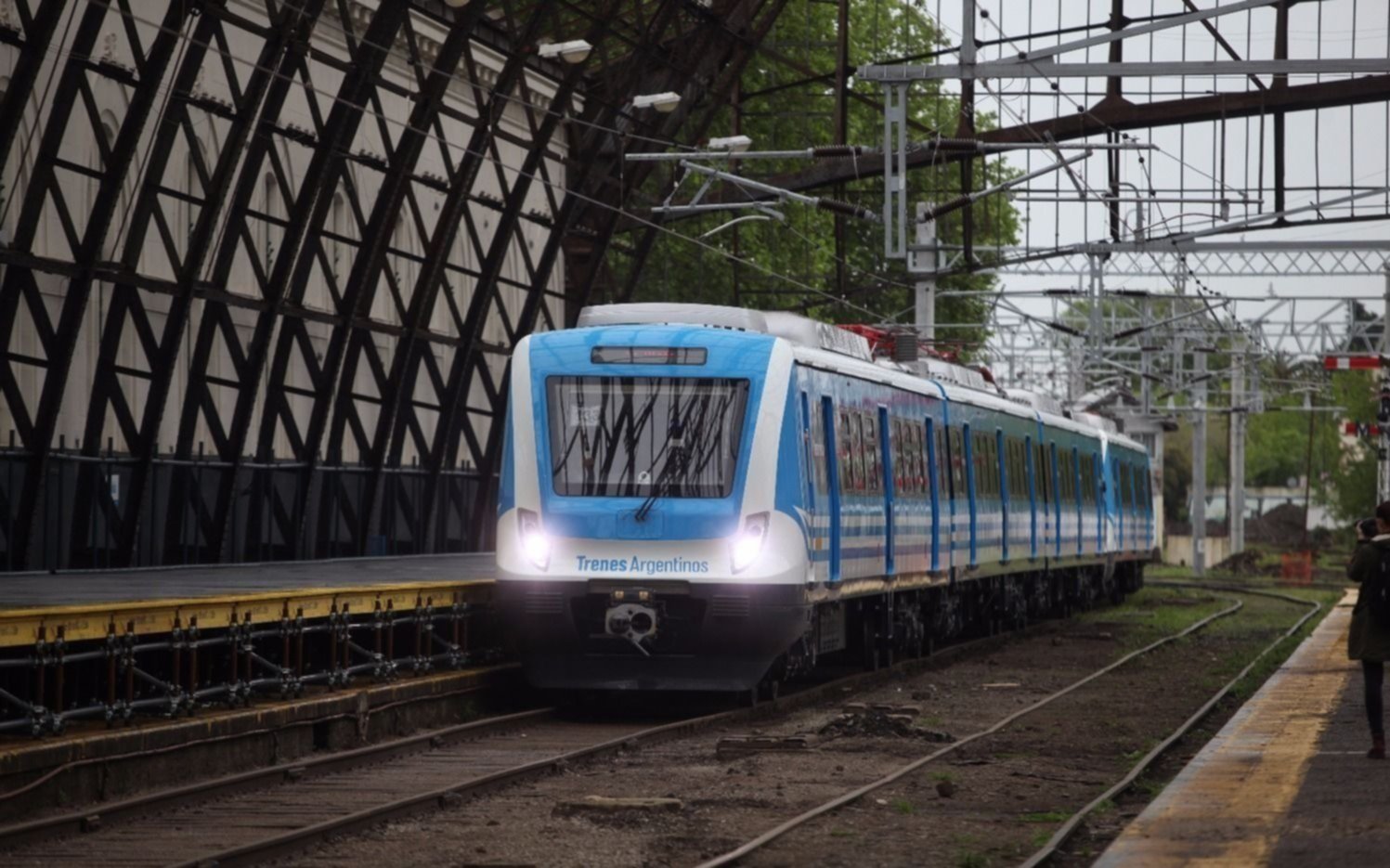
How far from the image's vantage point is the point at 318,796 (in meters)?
14.6

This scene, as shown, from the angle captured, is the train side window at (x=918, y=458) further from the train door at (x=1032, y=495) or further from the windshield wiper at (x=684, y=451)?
the train door at (x=1032, y=495)

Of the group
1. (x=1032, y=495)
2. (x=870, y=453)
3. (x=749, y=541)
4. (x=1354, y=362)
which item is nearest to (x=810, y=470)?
(x=749, y=541)

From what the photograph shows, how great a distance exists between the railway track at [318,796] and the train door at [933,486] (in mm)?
7593

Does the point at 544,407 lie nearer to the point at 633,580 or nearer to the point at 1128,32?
the point at 633,580

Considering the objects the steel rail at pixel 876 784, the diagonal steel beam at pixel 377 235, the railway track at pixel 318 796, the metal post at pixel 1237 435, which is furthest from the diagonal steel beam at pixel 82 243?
the metal post at pixel 1237 435

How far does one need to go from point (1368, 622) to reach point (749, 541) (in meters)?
5.41

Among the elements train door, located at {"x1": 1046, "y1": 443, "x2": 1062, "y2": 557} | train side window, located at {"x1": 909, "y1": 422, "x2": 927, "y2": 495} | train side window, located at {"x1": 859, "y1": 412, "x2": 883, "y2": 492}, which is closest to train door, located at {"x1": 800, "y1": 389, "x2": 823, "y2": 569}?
train side window, located at {"x1": 859, "y1": 412, "x2": 883, "y2": 492}

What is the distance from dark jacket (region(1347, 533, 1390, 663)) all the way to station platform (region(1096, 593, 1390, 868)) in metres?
0.72

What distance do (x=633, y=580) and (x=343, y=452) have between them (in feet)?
60.1

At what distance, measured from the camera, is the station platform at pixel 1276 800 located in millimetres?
11891

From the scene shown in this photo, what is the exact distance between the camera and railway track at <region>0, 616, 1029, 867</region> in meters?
12.2

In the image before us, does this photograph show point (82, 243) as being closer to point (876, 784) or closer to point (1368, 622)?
point (876, 784)

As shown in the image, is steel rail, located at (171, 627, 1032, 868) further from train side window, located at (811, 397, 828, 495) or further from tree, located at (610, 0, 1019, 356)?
tree, located at (610, 0, 1019, 356)

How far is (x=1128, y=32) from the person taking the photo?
2098 cm
